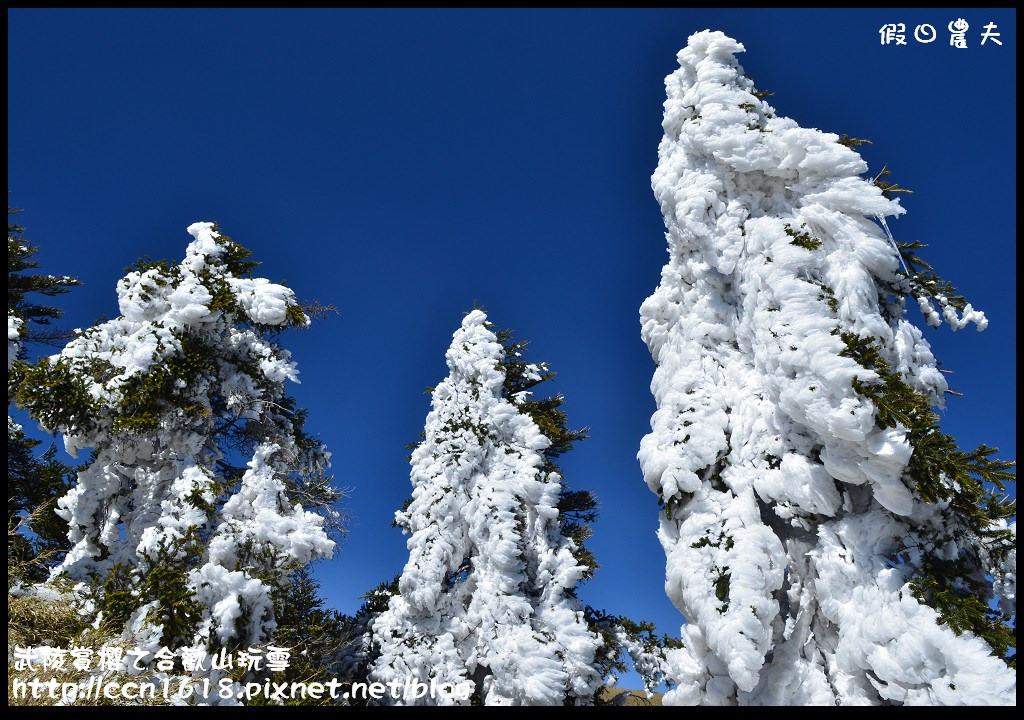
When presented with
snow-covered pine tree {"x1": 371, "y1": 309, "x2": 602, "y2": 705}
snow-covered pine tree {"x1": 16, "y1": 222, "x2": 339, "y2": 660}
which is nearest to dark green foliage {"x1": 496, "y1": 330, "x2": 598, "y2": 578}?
snow-covered pine tree {"x1": 371, "y1": 309, "x2": 602, "y2": 705}

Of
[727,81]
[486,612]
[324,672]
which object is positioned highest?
[727,81]

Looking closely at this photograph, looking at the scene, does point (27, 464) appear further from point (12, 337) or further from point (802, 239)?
point (802, 239)

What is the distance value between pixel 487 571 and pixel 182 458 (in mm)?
7610

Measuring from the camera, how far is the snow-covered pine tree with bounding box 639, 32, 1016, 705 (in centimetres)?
784

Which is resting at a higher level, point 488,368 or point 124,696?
point 488,368

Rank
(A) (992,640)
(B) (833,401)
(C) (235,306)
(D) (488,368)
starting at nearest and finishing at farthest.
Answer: (A) (992,640) < (B) (833,401) < (C) (235,306) < (D) (488,368)

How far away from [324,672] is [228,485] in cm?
473

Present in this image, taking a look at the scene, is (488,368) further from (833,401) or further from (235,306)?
(833,401)

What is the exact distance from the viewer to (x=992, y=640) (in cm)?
706

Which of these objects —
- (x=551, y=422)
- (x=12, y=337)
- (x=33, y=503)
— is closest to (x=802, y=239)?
(x=551, y=422)

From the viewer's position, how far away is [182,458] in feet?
40.3

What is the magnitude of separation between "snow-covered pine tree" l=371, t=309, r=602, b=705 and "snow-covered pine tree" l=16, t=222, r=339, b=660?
342 cm

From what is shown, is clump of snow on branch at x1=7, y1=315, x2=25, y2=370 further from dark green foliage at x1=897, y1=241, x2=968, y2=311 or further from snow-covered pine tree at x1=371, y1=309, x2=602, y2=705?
dark green foliage at x1=897, y1=241, x2=968, y2=311
